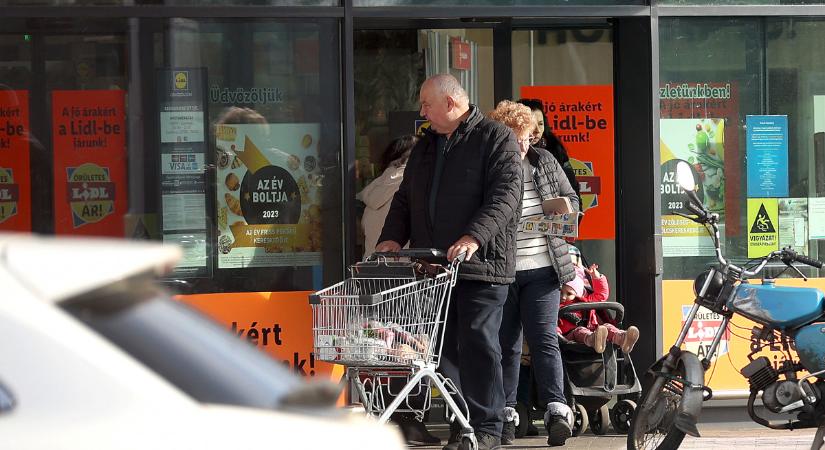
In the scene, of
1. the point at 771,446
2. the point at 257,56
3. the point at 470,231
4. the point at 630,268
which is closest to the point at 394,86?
the point at 257,56

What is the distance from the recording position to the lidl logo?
25.6 feet

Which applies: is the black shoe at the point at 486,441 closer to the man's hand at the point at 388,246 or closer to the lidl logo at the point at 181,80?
the man's hand at the point at 388,246

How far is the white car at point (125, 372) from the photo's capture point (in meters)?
2.25

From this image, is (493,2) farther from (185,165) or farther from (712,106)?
(185,165)

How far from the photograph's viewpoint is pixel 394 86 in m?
9.10

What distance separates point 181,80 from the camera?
7797mm

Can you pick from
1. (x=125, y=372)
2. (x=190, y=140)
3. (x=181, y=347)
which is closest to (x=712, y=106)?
(x=190, y=140)

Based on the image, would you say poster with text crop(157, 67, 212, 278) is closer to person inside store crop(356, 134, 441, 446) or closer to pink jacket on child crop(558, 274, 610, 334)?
person inside store crop(356, 134, 441, 446)

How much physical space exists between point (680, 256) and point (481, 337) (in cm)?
205

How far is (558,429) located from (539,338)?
1.76 feet

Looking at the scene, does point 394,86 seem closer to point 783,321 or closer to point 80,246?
point 783,321

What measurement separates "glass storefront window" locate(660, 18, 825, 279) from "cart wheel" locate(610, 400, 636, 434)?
3.11 feet

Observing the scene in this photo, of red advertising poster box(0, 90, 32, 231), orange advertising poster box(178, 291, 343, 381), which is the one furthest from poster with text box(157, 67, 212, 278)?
red advertising poster box(0, 90, 32, 231)

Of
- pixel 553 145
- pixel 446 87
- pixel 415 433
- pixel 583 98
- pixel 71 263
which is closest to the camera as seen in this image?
pixel 71 263
